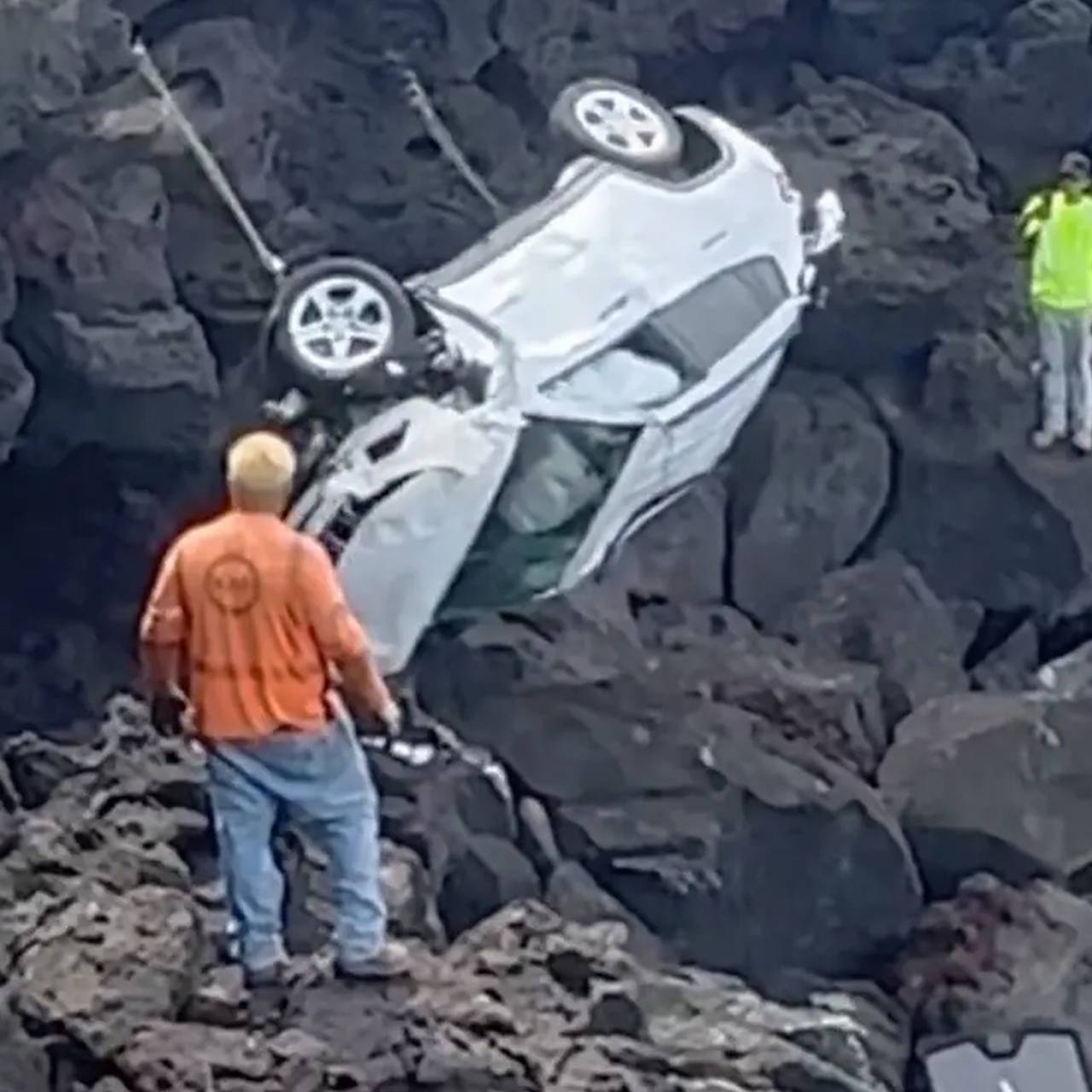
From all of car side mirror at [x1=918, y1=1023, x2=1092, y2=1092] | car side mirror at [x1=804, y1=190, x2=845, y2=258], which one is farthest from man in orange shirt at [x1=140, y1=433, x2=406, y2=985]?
car side mirror at [x1=804, y1=190, x2=845, y2=258]

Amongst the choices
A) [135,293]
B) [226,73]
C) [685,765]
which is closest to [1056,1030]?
[685,765]

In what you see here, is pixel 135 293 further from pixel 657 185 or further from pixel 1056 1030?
pixel 1056 1030

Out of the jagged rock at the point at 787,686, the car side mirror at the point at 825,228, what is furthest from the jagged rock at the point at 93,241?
the car side mirror at the point at 825,228

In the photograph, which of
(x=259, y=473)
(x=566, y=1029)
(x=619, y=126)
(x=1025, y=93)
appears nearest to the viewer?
(x=259, y=473)

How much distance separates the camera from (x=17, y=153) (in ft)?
38.7

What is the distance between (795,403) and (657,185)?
7.42 feet

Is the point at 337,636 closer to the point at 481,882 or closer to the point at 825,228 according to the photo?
the point at 481,882

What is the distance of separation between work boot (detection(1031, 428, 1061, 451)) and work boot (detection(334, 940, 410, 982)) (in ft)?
24.6

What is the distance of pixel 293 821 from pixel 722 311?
17.3ft

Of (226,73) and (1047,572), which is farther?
(1047,572)

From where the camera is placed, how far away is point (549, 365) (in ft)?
35.9

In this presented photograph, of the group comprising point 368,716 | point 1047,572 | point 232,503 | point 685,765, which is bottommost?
point 1047,572

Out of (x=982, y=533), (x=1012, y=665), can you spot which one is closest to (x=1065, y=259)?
(x=982, y=533)

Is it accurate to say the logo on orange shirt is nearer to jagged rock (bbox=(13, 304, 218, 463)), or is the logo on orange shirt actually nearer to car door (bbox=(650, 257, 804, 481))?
car door (bbox=(650, 257, 804, 481))
